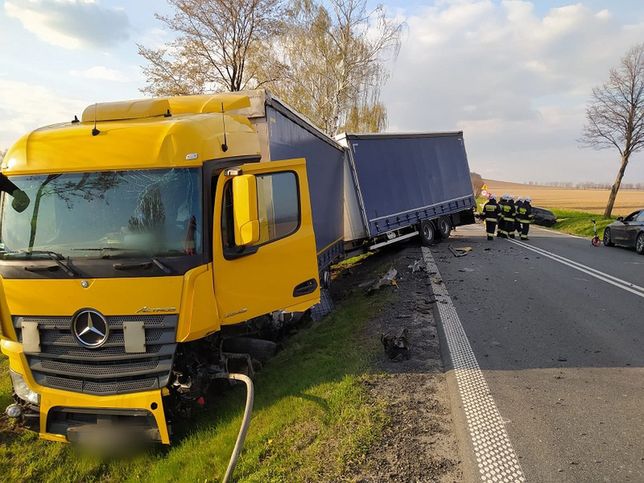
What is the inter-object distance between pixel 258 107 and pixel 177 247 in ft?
6.73

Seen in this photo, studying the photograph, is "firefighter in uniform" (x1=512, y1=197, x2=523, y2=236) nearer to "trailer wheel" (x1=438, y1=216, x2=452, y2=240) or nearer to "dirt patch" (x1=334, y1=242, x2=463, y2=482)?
"trailer wheel" (x1=438, y1=216, x2=452, y2=240)

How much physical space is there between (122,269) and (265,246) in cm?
131

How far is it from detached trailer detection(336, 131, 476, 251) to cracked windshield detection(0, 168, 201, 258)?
7535 millimetres

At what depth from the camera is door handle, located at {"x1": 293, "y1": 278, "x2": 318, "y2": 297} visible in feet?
16.0

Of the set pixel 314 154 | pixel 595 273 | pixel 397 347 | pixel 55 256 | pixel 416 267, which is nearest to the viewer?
pixel 55 256

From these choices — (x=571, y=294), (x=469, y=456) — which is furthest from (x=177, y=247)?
(x=571, y=294)

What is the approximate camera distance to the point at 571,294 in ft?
26.5

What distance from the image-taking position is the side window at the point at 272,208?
4.10 meters

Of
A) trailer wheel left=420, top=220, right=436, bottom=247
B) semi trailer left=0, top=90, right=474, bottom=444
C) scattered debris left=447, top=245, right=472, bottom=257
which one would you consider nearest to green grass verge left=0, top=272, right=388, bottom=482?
semi trailer left=0, top=90, right=474, bottom=444

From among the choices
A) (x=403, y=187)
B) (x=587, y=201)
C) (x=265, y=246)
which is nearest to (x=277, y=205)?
(x=265, y=246)

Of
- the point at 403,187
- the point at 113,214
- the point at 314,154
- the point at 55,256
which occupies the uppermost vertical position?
the point at 314,154

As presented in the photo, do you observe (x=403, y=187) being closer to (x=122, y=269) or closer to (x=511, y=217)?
(x=511, y=217)

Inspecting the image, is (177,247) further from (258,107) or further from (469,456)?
(469,456)

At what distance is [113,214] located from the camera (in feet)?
12.6
